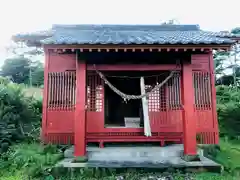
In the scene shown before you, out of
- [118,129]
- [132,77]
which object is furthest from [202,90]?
[118,129]

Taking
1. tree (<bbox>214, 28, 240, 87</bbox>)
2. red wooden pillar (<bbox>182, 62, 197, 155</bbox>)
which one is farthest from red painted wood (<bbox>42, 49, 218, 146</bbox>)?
tree (<bbox>214, 28, 240, 87</bbox>)

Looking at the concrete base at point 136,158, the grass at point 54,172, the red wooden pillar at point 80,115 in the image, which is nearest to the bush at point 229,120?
the grass at point 54,172

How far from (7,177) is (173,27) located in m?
7.94

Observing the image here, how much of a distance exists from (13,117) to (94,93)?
2858mm

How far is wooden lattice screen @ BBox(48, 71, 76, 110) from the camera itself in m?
7.85

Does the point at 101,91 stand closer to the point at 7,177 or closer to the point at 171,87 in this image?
the point at 171,87

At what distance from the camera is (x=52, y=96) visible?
792 centimetres

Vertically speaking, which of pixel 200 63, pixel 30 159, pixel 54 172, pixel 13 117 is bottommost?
pixel 54 172

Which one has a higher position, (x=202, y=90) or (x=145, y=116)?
(x=202, y=90)

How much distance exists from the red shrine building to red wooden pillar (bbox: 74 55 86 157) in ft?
0.09

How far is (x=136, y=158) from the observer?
6.60 metres

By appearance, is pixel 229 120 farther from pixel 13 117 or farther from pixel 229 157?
pixel 13 117

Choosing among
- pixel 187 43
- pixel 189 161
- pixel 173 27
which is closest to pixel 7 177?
pixel 189 161

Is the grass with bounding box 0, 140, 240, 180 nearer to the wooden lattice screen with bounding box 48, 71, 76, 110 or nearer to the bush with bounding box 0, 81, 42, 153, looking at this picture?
the bush with bounding box 0, 81, 42, 153
